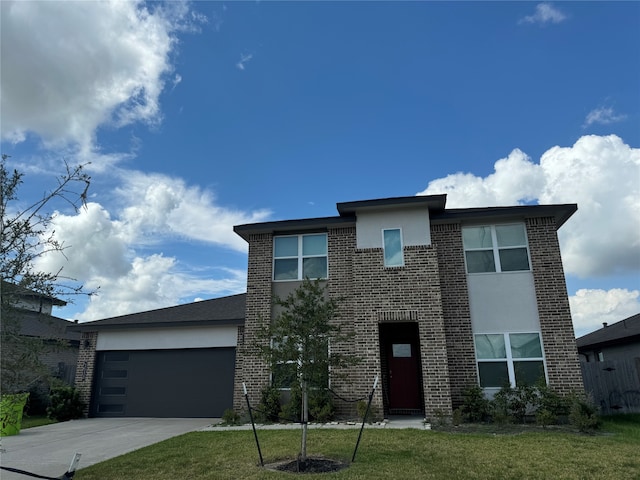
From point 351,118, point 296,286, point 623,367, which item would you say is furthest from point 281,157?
point 623,367

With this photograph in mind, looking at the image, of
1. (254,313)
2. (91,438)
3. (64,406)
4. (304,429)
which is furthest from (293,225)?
(64,406)

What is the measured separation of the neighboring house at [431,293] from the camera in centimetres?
1154

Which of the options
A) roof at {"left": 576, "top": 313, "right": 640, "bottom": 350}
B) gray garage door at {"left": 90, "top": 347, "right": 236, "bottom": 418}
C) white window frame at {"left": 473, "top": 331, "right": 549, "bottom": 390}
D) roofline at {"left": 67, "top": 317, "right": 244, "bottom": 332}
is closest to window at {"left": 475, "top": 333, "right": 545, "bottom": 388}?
white window frame at {"left": 473, "top": 331, "right": 549, "bottom": 390}

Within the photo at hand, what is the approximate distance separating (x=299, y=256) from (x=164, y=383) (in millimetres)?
6477

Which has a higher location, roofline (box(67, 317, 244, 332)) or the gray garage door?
roofline (box(67, 317, 244, 332))

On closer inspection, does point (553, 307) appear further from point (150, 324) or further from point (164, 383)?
point (150, 324)

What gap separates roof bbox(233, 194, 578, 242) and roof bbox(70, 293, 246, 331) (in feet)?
10.3

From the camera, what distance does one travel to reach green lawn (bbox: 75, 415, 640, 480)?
6.41 meters

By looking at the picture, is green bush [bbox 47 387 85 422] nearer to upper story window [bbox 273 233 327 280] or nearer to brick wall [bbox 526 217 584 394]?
upper story window [bbox 273 233 327 280]

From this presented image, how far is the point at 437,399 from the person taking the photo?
36.6 feet

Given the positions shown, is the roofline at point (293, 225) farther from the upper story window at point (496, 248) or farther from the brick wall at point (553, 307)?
the brick wall at point (553, 307)

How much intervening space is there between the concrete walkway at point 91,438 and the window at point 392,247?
14.0 ft

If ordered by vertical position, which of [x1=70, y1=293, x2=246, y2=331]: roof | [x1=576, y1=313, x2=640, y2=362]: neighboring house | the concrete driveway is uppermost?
[x1=70, y1=293, x2=246, y2=331]: roof

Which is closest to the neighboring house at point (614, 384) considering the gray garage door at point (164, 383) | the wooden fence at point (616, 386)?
the wooden fence at point (616, 386)
